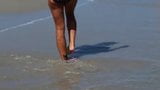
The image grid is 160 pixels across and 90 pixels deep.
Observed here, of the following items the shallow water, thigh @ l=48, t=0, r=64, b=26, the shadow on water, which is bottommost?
the shadow on water

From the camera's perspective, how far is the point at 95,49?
8.28 m

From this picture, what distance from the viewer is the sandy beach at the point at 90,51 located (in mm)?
6414

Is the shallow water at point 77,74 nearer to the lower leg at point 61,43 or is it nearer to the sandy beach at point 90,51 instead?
the sandy beach at point 90,51

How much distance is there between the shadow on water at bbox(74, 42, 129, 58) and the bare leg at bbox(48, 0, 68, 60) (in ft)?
1.90

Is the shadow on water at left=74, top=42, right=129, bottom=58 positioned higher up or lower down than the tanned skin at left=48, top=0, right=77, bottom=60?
lower down

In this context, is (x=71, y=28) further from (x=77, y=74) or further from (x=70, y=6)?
(x=77, y=74)

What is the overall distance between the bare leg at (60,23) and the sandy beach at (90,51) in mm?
180

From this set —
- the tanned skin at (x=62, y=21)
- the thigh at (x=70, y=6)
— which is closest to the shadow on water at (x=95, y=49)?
the tanned skin at (x=62, y=21)

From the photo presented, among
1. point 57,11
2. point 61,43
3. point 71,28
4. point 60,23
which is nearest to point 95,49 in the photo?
point 71,28

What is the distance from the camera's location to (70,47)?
7.49 meters

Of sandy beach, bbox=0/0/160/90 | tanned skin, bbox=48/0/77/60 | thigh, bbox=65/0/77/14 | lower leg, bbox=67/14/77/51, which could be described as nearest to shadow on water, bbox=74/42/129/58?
sandy beach, bbox=0/0/160/90

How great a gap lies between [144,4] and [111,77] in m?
6.11

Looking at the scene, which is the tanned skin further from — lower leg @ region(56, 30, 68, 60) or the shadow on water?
the shadow on water

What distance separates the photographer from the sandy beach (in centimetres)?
641
